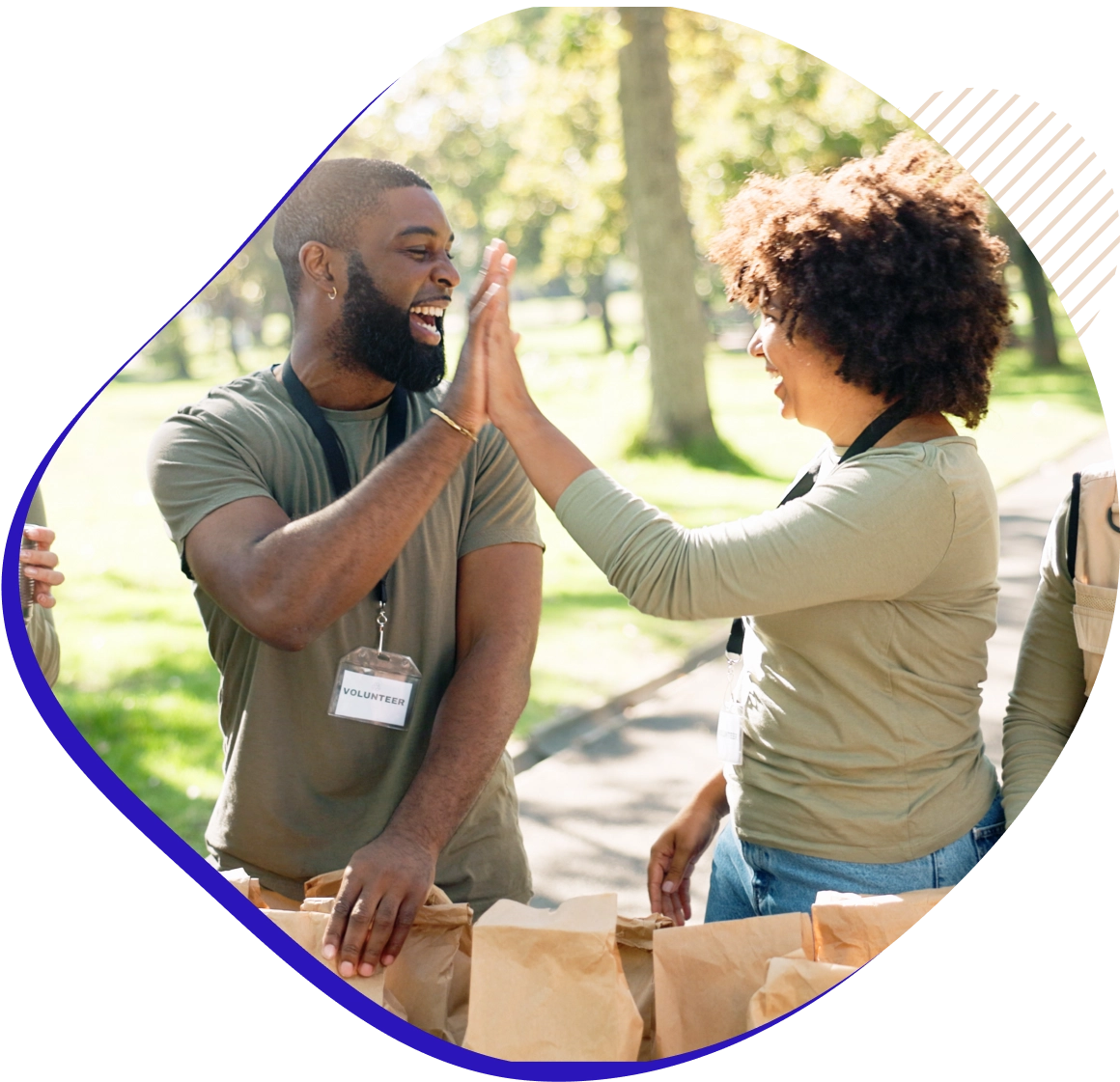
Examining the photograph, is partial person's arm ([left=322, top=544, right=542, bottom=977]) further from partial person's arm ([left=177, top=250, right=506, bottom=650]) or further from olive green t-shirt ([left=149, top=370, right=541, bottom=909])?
partial person's arm ([left=177, top=250, right=506, bottom=650])

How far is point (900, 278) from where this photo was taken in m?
1.60

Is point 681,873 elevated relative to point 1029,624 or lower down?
lower down

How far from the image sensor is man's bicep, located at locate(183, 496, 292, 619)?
1.70 metres

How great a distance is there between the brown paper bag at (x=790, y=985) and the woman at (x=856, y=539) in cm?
11

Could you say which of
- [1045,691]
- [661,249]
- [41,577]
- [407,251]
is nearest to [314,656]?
[41,577]

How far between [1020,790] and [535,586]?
0.86 meters

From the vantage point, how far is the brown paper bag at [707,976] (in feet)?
5.60

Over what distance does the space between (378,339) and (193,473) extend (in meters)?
0.37

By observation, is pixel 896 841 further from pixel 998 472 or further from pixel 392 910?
pixel 392 910

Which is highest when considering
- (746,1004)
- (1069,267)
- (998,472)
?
(1069,267)

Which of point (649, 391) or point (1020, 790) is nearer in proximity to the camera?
point (1020, 790)

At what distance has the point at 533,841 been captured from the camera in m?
2.05

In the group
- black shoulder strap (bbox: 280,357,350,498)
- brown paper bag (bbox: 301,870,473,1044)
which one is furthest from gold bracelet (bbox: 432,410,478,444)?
brown paper bag (bbox: 301,870,473,1044)

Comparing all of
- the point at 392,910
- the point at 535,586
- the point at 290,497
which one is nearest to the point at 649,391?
the point at 535,586
